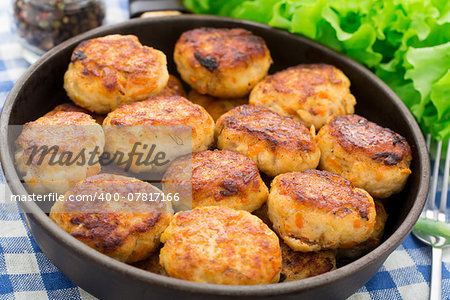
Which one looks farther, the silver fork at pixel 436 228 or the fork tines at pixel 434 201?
the fork tines at pixel 434 201

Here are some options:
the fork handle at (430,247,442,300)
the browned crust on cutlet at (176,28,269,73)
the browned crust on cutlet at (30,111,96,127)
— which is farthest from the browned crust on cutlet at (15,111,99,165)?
the fork handle at (430,247,442,300)

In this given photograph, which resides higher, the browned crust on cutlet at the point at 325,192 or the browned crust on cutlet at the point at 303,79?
the browned crust on cutlet at the point at 303,79

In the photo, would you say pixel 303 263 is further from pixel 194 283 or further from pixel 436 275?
pixel 436 275

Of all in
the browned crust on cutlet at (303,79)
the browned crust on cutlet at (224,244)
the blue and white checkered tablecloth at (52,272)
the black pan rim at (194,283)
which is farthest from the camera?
the browned crust on cutlet at (303,79)

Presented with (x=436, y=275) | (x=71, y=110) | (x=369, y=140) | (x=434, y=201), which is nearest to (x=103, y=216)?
(x=71, y=110)

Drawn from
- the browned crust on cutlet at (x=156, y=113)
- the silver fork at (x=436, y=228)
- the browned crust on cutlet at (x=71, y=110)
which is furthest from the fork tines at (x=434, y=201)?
the browned crust on cutlet at (x=71, y=110)

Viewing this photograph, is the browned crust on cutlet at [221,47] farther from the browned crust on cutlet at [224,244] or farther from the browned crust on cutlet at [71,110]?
the browned crust on cutlet at [224,244]
